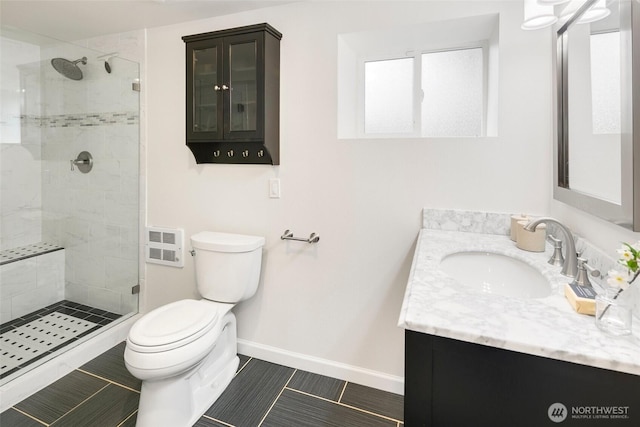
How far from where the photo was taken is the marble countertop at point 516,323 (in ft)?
2.02

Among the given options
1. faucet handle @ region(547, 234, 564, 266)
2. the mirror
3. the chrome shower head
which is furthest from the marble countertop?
the chrome shower head

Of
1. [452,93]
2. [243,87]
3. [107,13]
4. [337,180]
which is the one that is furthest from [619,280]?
[107,13]

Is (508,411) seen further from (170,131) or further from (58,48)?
(58,48)

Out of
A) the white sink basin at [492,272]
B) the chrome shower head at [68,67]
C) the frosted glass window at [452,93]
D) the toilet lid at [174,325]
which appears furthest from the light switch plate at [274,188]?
the chrome shower head at [68,67]

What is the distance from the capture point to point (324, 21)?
1754mm

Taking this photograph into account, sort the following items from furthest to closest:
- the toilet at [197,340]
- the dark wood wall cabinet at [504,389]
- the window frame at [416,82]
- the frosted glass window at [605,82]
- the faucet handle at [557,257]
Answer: the window frame at [416,82] < the toilet at [197,340] < the faucet handle at [557,257] < the frosted glass window at [605,82] < the dark wood wall cabinet at [504,389]

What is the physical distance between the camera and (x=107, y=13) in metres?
2.00

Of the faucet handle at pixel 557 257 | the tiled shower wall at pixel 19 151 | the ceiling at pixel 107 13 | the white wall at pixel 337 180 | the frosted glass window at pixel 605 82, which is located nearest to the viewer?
the frosted glass window at pixel 605 82

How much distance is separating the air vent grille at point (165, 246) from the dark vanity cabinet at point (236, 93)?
0.68 meters

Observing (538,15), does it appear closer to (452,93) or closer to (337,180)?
(452,93)

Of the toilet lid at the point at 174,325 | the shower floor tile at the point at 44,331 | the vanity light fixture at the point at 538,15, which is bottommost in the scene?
the shower floor tile at the point at 44,331

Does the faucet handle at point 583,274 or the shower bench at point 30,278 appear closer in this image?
the faucet handle at point 583,274

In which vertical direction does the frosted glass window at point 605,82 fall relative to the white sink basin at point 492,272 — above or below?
above

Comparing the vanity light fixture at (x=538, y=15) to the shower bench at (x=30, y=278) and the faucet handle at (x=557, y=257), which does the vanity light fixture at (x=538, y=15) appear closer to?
the faucet handle at (x=557, y=257)
